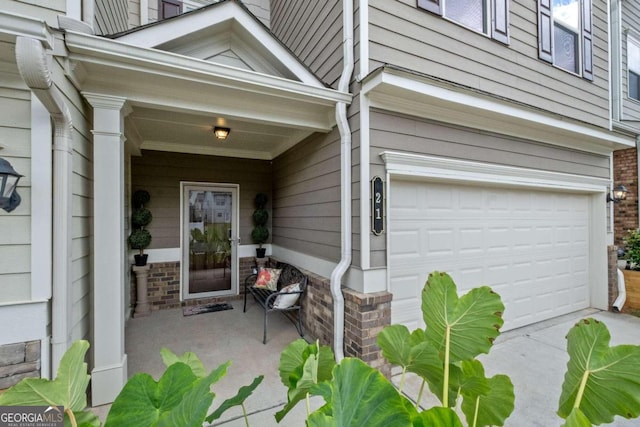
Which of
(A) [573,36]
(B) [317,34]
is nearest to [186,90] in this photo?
(B) [317,34]

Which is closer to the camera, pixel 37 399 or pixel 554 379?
pixel 37 399

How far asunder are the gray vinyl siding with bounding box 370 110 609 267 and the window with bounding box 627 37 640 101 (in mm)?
4000

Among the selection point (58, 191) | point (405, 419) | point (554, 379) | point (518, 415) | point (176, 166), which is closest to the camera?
point (405, 419)

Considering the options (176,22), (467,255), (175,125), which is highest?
(176,22)

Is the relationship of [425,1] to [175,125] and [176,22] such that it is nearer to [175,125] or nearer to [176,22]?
[176,22]

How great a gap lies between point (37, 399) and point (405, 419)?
0.85 meters

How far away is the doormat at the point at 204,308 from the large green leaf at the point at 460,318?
426cm

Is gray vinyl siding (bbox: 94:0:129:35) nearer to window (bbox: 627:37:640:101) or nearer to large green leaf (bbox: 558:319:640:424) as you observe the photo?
large green leaf (bbox: 558:319:640:424)

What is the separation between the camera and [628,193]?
20.1ft

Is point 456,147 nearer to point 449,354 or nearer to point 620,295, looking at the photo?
point 449,354

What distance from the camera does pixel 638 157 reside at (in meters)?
6.02

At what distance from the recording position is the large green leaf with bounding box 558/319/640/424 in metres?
0.80

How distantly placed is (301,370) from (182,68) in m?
2.56

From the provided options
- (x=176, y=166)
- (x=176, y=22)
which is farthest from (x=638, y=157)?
(x=176, y=166)
